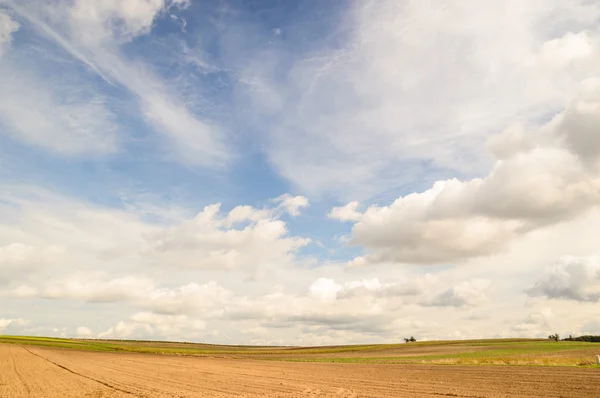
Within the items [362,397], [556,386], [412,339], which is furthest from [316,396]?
[412,339]

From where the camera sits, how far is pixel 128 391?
2344 centimetres

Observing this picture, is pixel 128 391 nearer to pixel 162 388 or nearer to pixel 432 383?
pixel 162 388

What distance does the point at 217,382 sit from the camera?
29672mm

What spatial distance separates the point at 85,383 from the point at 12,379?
6.39 m

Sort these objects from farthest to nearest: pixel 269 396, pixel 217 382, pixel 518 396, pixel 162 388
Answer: pixel 217 382
pixel 162 388
pixel 269 396
pixel 518 396

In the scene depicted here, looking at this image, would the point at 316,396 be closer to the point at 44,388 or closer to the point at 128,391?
the point at 128,391

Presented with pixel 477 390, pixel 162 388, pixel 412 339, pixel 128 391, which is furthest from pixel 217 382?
pixel 412 339

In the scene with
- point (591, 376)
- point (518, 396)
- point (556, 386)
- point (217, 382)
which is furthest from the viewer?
point (217, 382)

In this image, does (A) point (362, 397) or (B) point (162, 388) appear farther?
(B) point (162, 388)

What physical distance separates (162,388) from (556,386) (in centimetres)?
2243

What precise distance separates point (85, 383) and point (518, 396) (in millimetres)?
25839

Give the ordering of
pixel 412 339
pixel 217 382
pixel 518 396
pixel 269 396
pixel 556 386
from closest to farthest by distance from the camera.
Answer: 1. pixel 518 396
2. pixel 269 396
3. pixel 556 386
4. pixel 217 382
5. pixel 412 339

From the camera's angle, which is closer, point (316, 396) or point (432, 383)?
point (316, 396)

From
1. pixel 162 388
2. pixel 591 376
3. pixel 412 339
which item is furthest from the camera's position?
pixel 412 339
